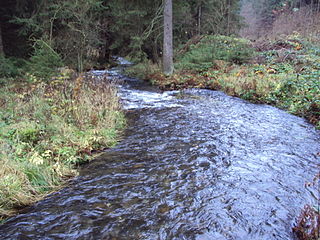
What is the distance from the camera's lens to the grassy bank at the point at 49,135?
360 centimetres

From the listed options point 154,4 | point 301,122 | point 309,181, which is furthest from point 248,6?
point 309,181

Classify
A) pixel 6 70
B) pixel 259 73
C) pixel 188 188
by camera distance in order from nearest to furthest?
pixel 188 188 → pixel 6 70 → pixel 259 73

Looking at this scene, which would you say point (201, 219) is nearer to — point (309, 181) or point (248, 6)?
point (309, 181)

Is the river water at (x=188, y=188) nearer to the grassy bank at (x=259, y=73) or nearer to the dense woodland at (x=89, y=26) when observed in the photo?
the grassy bank at (x=259, y=73)

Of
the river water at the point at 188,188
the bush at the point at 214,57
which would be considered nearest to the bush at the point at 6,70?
the river water at the point at 188,188

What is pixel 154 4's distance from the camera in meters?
16.1

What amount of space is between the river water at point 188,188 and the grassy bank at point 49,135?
284 mm

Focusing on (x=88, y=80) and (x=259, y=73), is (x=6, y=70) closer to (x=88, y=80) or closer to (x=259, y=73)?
(x=88, y=80)

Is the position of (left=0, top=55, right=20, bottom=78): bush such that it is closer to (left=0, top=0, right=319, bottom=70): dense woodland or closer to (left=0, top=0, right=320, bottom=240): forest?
(left=0, top=0, right=320, bottom=240): forest

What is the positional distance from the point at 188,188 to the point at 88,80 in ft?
18.8

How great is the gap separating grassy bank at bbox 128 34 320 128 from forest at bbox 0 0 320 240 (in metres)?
0.05

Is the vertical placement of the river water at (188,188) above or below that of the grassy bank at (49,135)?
below

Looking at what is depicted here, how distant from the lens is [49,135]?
498cm

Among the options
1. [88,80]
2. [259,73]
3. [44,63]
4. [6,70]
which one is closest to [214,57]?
[259,73]
